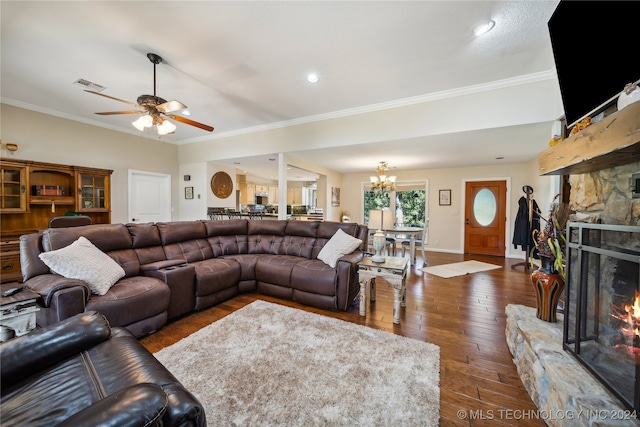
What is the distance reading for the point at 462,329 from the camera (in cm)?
245

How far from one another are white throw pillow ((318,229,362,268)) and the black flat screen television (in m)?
2.32

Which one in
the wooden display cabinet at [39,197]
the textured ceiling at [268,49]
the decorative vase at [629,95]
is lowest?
the wooden display cabinet at [39,197]

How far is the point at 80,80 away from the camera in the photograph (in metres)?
3.30

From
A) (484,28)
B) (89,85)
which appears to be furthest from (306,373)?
(89,85)

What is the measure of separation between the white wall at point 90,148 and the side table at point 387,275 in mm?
5507

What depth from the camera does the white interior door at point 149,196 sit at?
5.50 metres

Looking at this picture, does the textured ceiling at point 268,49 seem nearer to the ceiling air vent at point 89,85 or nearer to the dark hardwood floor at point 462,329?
the ceiling air vent at point 89,85

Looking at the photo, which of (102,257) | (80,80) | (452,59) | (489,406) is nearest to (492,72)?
(452,59)

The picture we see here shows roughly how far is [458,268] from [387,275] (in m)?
3.14

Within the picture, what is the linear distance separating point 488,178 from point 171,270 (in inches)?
284

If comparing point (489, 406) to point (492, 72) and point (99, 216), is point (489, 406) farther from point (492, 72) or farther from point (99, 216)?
point (99, 216)

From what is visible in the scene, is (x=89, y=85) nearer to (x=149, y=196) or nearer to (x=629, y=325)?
(x=149, y=196)

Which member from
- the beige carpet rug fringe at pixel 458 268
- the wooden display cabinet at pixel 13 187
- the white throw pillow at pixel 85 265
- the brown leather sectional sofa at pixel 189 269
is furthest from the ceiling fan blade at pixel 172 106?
the beige carpet rug fringe at pixel 458 268

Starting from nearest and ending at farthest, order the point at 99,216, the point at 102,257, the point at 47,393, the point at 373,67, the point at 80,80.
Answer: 1. the point at 47,393
2. the point at 102,257
3. the point at 373,67
4. the point at 80,80
5. the point at 99,216
